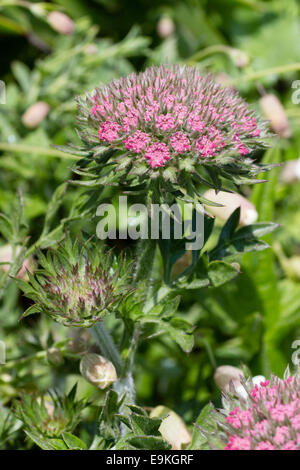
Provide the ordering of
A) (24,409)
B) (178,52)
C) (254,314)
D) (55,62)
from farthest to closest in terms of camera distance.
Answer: (178,52) → (55,62) → (254,314) → (24,409)

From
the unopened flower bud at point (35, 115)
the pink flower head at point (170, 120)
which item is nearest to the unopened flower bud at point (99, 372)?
the pink flower head at point (170, 120)

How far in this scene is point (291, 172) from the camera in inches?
93.7

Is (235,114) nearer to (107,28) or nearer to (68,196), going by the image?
(68,196)

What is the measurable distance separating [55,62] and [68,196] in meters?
0.65

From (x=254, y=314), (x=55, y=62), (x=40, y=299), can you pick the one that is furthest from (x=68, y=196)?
(x=40, y=299)

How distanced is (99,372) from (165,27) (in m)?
1.90

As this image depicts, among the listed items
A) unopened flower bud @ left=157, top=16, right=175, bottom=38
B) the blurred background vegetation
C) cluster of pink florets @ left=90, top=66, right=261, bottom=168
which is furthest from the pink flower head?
unopened flower bud @ left=157, top=16, right=175, bottom=38

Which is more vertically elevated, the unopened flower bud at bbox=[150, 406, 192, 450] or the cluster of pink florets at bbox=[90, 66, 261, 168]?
the cluster of pink florets at bbox=[90, 66, 261, 168]

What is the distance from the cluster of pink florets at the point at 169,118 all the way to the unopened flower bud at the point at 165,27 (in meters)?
1.45

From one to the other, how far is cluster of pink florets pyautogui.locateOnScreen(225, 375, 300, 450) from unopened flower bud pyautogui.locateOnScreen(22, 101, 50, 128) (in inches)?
62.7

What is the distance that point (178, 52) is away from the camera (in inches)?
112

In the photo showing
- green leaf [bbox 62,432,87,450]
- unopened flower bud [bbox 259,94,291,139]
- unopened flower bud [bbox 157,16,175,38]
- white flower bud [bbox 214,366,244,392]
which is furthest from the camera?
unopened flower bud [bbox 157,16,175,38]

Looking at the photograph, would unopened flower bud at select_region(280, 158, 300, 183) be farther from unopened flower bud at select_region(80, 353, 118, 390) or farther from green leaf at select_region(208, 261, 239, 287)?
unopened flower bud at select_region(80, 353, 118, 390)

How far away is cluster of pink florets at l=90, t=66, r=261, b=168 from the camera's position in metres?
1.18
